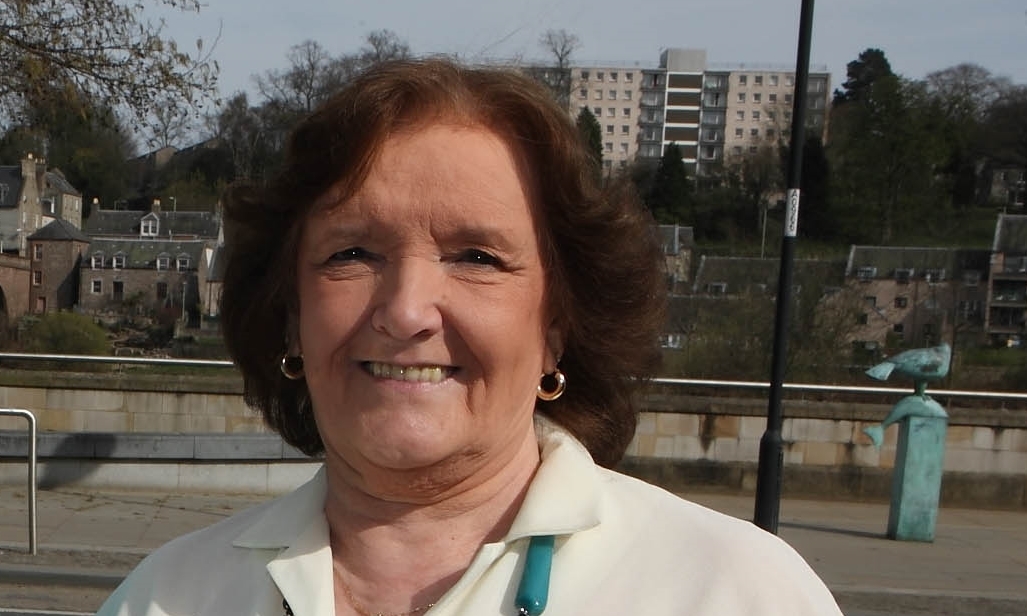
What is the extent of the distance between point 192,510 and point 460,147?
9.35 meters

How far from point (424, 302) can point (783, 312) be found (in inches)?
352

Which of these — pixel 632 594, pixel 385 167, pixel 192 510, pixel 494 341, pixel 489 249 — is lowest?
pixel 192 510

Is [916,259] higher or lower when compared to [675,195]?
lower

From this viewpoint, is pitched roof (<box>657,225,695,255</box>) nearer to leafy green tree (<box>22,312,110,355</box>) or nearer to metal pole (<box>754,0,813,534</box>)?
metal pole (<box>754,0,813,534</box>)

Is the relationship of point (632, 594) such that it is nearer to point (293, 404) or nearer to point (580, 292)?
point (580, 292)

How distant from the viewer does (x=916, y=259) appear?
24.1m

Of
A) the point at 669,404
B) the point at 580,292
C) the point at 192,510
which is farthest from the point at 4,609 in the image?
the point at 669,404

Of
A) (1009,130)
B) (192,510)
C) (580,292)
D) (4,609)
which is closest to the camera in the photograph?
(580,292)

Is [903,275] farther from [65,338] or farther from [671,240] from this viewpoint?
[671,240]

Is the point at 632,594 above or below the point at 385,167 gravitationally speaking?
below

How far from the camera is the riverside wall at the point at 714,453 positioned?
10.9 meters

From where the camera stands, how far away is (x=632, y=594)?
4.91ft

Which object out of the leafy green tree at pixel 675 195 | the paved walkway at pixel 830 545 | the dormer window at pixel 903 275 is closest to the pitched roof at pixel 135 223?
the paved walkway at pixel 830 545

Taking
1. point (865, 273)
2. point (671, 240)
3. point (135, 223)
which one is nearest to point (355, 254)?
point (671, 240)
